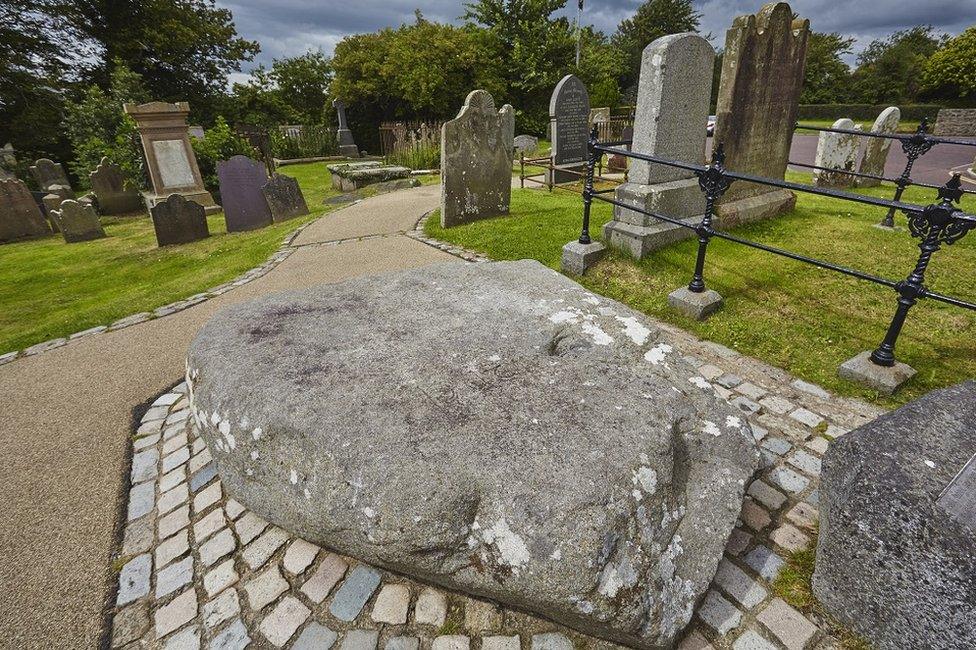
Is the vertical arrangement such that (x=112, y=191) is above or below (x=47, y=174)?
below

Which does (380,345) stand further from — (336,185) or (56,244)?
(336,185)

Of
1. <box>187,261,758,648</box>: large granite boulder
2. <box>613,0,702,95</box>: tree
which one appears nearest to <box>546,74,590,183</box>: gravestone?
<box>187,261,758,648</box>: large granite boulder

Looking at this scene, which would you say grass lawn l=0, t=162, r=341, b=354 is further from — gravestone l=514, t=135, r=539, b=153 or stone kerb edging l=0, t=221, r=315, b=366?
gravestone l=514, t=135, r=539, b=153

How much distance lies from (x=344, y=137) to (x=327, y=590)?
24.4m

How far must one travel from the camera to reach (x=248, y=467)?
77.0 inches

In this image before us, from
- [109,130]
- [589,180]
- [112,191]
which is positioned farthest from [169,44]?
[589,180]

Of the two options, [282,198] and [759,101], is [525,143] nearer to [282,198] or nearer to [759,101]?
[282,198]

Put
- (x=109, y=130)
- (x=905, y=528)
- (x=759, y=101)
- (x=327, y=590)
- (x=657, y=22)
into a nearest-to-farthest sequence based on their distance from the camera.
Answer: (x=905, y=528) < (x=327, y=590) < (x=759, y=101) < (x=109, y=130) < (x=657, y=22)

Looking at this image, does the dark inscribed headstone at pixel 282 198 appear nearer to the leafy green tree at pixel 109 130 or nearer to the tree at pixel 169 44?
the leafy green tree at pixel 109 130

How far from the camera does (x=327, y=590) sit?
188cm

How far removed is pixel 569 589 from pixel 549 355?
3.61ft

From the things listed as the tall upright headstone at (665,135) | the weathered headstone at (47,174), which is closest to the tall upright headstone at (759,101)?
the tall upright headstone at (665,135)

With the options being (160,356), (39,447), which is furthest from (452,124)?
(39,447)

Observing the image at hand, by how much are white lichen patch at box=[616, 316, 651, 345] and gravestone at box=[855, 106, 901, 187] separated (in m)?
9.82
